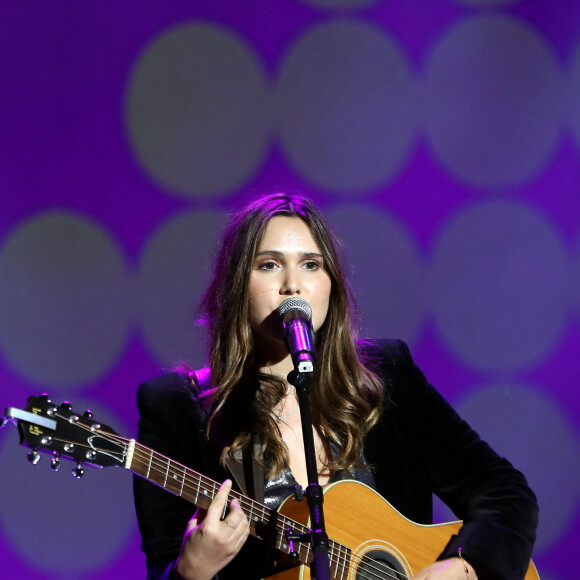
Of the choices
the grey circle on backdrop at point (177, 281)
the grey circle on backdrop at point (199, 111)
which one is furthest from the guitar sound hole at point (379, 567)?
the grey circle on backdrop at point (199, 111)

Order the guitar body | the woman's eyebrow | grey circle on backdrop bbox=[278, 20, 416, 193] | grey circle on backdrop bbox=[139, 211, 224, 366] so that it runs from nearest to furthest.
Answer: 1. the guitar body
2. the woman's eyebrow
3. grey circle on backdrop bbox=[139, 211, 224, 366]
4. grey circle on backdrop bbox=[278, 20, 416, 193]

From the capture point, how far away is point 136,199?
11.3 feet

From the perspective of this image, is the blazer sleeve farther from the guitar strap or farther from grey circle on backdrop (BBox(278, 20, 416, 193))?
grey circle on backdrop (BBox(278, 20, 416, 193))

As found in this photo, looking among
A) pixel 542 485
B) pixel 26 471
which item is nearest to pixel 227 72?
pixel 26 471

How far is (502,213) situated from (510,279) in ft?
1.07

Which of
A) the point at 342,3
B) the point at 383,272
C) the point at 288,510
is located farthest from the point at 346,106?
the point at 288,510

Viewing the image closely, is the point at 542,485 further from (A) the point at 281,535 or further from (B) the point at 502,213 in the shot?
(A) the point at 281,535

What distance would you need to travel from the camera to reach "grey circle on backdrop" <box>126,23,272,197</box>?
3.47 m

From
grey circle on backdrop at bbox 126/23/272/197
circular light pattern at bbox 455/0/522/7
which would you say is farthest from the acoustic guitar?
circular light pattern at bbox 455/0/522/7

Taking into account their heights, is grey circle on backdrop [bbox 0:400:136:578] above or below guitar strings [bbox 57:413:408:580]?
above

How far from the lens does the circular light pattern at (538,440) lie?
3789 mm

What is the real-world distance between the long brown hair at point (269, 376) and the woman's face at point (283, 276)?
0.09 feet

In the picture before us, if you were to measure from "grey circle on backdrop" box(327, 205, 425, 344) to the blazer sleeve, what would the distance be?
0.81m

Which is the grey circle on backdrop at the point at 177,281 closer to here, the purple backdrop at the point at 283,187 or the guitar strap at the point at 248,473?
the purple backdrop at the point at 283,187
